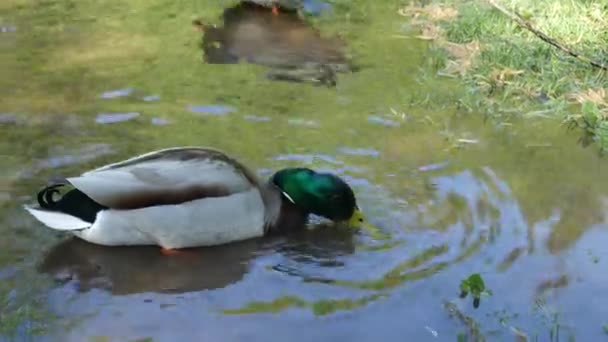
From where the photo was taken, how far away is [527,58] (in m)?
6.51

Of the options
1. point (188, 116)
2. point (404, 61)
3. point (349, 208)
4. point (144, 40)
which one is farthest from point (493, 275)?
point (144, 40)

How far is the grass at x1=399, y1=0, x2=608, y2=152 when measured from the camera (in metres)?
5.83

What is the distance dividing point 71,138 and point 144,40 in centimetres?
217

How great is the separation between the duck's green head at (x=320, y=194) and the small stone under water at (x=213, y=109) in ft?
4.15

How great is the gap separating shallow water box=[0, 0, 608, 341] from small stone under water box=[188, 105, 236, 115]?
0.02m

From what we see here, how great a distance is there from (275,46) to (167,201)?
138 inches

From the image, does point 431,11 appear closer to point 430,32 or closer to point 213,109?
point 430,32

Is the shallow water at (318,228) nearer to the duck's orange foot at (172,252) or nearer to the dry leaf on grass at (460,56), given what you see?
the duck's orange foot at (172,252)

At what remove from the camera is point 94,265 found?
411cm

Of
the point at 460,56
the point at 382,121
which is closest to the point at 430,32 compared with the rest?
the point at 460,56

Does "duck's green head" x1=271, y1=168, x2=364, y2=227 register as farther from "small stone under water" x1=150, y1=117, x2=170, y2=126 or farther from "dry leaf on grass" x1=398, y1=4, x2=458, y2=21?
"dry leaf on grass" x1=398, y1=4, x2=458, y2=21

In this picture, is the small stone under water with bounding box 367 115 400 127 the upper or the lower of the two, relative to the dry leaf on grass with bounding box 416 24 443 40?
lower

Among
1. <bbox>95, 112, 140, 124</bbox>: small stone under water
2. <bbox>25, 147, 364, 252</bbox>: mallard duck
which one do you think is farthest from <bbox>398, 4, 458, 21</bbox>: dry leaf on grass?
<bbox>25, 147, 364, 252</bbox>: mallard duck

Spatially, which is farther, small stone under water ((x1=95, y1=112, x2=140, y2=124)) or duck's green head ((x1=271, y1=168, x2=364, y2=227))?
small stone under water ((x1=95, y1=112, x2=140, y2=124))
